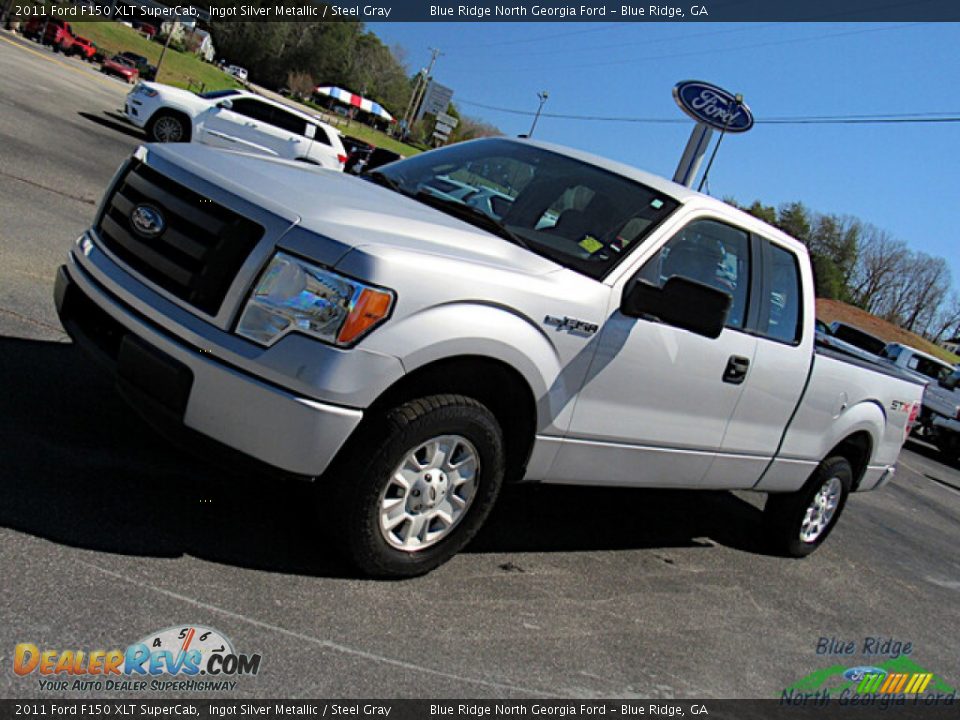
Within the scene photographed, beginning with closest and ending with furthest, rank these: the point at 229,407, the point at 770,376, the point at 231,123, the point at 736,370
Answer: the point at 229,407 → the point at 736,370 → the point at 770,376 → the point at 231,123

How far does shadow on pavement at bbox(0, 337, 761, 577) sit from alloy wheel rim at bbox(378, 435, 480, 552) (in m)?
0.31

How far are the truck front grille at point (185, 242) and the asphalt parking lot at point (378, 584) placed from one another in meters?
0.93

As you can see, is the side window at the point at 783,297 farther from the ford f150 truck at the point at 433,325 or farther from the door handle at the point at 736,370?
the door handle at the point at 736,370

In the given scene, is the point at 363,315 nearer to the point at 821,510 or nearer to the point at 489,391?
the point at 489,391

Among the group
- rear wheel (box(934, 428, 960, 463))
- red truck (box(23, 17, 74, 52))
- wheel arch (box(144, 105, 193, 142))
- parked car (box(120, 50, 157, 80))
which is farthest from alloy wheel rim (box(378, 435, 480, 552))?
parked car (box(120, 50, 157, 80))

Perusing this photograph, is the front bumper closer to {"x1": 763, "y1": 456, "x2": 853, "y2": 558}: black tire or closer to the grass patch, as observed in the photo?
{"x1": 763, "y1": 456, "x2": 853, "y2": 558}: black tire

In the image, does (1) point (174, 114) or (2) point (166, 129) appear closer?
(2) point (166, 129)

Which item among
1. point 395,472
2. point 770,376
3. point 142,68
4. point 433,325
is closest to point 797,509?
point 770,376

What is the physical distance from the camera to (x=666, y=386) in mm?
4598

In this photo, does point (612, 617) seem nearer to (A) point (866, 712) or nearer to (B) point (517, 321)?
(A) point (866, 712)

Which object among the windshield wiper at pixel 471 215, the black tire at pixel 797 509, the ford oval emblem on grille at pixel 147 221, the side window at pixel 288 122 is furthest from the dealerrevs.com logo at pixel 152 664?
the side window at pixel 288 122

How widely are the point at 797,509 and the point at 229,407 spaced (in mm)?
4304

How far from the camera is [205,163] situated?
3.92 meters

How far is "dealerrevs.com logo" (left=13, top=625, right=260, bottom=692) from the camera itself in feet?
9.00
